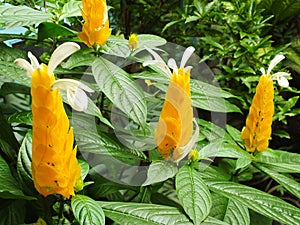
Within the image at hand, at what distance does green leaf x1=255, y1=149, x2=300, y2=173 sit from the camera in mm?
1128

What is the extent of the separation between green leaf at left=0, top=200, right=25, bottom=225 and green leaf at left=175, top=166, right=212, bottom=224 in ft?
1.11

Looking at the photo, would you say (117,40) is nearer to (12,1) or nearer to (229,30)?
(12,1)

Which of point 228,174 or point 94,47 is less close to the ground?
point 94,47

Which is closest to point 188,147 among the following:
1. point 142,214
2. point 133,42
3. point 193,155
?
point 193,155

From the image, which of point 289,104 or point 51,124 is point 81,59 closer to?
point 51,124

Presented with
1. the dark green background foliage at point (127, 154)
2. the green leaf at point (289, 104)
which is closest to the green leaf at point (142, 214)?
the dark green background foliage at point (127, 154)

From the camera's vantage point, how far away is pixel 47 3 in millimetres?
1320

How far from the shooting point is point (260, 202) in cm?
93

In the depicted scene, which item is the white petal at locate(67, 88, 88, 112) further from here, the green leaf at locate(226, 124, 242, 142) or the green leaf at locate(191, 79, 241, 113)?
the green leaf at locate(226, 124, 242, 142)

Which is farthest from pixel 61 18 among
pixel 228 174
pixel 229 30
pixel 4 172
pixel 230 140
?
pixel 229 30

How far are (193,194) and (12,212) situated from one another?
0.38 m

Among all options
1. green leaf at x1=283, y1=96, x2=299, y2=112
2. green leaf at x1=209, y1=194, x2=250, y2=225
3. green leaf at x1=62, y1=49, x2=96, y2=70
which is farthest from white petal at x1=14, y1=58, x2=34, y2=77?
green leaf at x1=283, y1=96, x2=299, y2=112

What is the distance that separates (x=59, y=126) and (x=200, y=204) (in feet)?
1.01

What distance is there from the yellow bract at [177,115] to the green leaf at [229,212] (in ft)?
0.77
